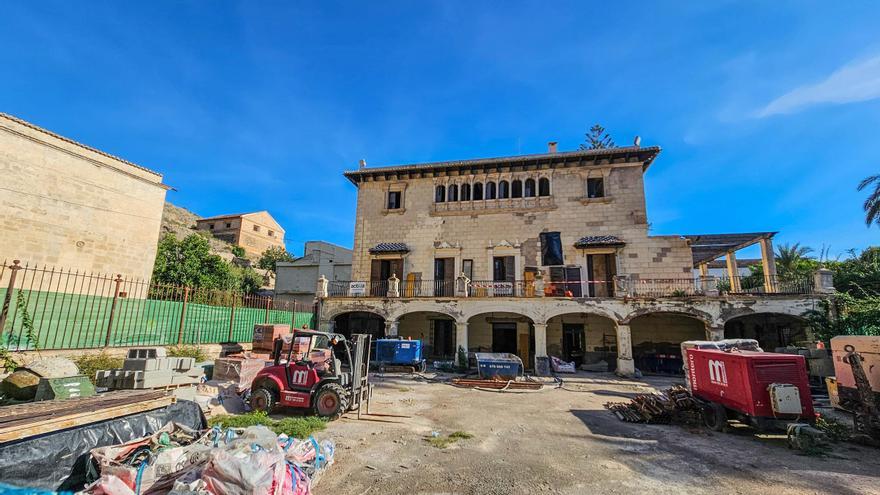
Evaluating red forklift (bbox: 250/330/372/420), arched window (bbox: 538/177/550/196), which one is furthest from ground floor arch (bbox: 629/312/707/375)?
red forklift (bbox: 250/330/372/420)

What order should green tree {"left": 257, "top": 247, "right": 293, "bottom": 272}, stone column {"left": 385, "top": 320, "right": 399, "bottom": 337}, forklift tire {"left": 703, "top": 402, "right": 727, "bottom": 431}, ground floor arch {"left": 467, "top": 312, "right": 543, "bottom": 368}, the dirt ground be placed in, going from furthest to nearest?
1. green tree {"left": 257, "top": 247, "right": 293, "bottom": 272}
2. ground floor arch {"left": 467, "top": 312, "right": 543, "bottom": 368}
3. stone column {"left": 385, "top": 320, "right": 399, "bottom": 337}
4. forklift tire {"left": 703, "top": 402, "right": 727, "bottom": 431}
5. the dirt ground

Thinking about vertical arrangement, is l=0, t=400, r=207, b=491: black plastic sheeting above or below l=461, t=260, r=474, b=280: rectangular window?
below

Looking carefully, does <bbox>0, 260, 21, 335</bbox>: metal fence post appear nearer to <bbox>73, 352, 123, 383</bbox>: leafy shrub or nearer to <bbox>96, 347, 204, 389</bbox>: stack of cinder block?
<bbox>73, 352, 123, 383</bbox>: leafy shrub

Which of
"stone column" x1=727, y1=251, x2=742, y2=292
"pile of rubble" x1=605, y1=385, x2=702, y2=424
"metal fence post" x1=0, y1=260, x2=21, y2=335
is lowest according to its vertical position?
"pile of rubble" x1=605, y1=385, x2=702, y2=424

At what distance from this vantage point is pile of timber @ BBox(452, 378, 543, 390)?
12766 mm

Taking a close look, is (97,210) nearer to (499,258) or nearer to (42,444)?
(42,444)

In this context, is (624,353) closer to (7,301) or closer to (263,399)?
(263,399)

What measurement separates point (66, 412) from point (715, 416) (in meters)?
11.4

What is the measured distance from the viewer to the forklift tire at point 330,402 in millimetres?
7906

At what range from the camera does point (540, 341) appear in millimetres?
16594

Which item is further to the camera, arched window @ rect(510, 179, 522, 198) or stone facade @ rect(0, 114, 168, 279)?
arched window @ rect(510, 179, 522, 198)

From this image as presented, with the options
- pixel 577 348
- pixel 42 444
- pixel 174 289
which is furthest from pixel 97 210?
pixel 577 348

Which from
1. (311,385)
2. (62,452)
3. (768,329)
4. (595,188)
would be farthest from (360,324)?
(768,329)

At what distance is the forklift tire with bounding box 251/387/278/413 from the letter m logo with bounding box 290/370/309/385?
1.86 ft
